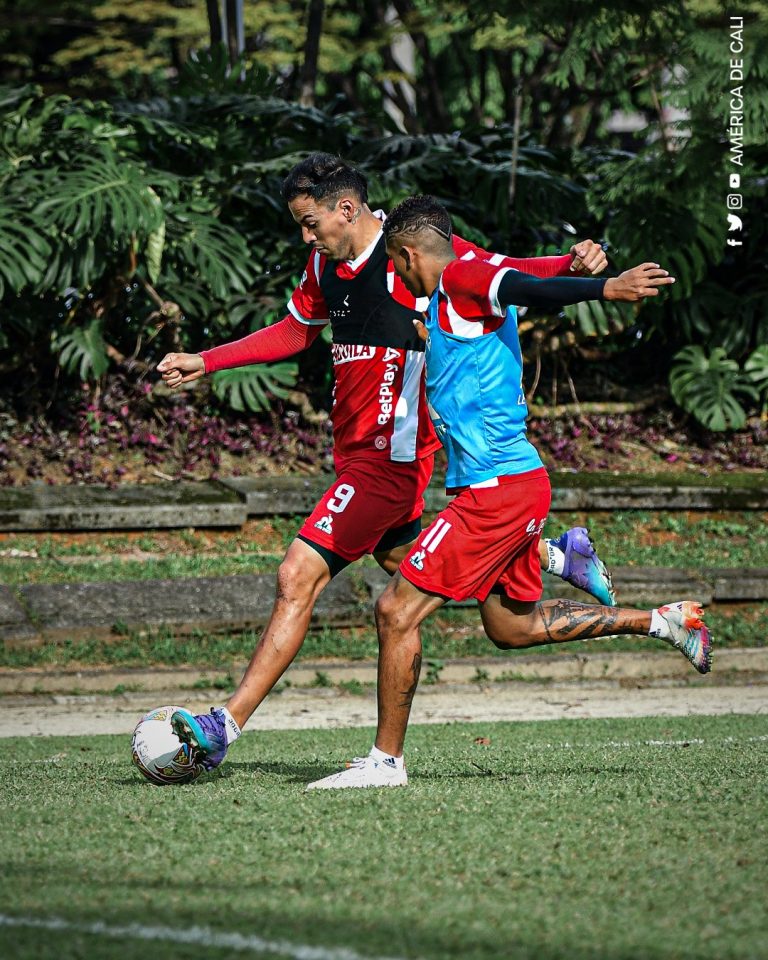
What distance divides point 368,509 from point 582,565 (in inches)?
39.5

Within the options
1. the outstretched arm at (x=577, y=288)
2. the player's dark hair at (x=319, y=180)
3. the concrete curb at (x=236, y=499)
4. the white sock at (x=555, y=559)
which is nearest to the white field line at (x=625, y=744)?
the white sock at (x=555, y=559)

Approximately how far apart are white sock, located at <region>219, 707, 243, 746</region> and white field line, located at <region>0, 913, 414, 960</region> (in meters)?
1.76

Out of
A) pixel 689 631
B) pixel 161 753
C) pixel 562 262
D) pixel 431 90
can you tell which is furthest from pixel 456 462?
pixel 431 90

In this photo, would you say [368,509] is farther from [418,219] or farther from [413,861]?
[413,861]

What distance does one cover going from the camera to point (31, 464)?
11.1 meters

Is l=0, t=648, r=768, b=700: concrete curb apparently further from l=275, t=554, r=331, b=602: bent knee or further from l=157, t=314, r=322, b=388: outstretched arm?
l=275, t=554, r=331, b=602: bent knee

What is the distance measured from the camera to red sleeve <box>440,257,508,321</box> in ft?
15.5

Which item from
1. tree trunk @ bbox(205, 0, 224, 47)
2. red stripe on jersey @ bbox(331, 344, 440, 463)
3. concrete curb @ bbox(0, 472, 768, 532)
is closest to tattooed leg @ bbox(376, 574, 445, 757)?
red stripe on jersey @ bbox(331, 344, 440, 463)

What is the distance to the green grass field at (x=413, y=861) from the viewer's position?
306cm

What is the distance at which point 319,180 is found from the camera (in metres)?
5.59

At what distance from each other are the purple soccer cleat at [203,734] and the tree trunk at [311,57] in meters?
11.9

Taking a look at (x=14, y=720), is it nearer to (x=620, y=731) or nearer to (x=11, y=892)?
(x=620, y=731)

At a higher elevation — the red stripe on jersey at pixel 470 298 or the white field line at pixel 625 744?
the red stripe on jersey at pixel 470 298

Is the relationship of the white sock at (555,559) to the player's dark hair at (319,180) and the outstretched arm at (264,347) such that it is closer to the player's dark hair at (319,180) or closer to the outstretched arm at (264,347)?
the outstretched arm at (264,347)
